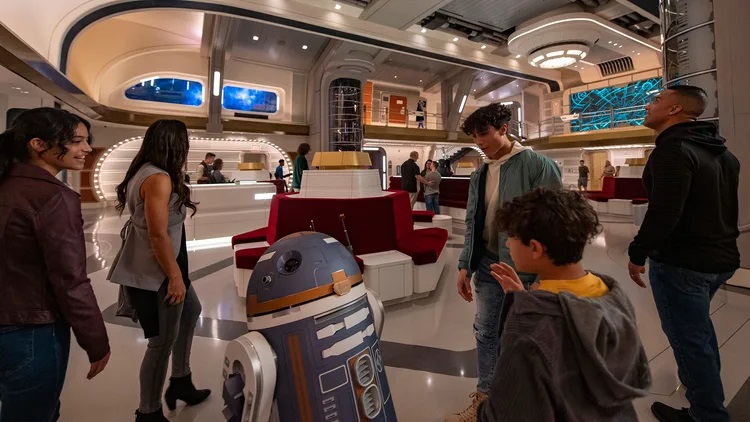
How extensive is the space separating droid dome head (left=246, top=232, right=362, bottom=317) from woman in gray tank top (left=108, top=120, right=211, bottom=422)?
494 millimetres

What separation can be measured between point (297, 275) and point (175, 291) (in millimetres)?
643

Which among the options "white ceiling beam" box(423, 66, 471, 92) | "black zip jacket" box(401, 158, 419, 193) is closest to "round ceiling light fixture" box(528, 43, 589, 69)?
"white ceiling beam" box(423, 66, 471, 92)

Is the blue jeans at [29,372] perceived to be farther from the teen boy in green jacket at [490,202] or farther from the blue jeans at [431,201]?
the blue jeans at [431,201]

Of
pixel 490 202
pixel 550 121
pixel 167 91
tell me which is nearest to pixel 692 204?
pixel 490 202

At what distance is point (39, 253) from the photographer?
38.7 inches

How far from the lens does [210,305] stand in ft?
10.3

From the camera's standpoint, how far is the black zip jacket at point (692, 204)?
1360mm

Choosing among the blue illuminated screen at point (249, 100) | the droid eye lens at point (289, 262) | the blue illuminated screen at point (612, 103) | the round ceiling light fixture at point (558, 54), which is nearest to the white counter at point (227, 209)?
the droid eye lens at point (289, 262)

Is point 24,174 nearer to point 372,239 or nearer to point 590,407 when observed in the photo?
point 590,407

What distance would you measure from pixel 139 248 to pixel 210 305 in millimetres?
1853

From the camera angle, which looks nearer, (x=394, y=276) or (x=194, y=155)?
(x=394, y=276)

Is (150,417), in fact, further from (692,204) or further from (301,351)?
(692,204)

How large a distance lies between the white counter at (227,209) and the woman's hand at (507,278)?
5.40 meters

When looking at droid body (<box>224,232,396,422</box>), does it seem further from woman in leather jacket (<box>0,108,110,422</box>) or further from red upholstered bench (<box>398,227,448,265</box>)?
red upholstered bench (<box>398,227,448,265</box>)
